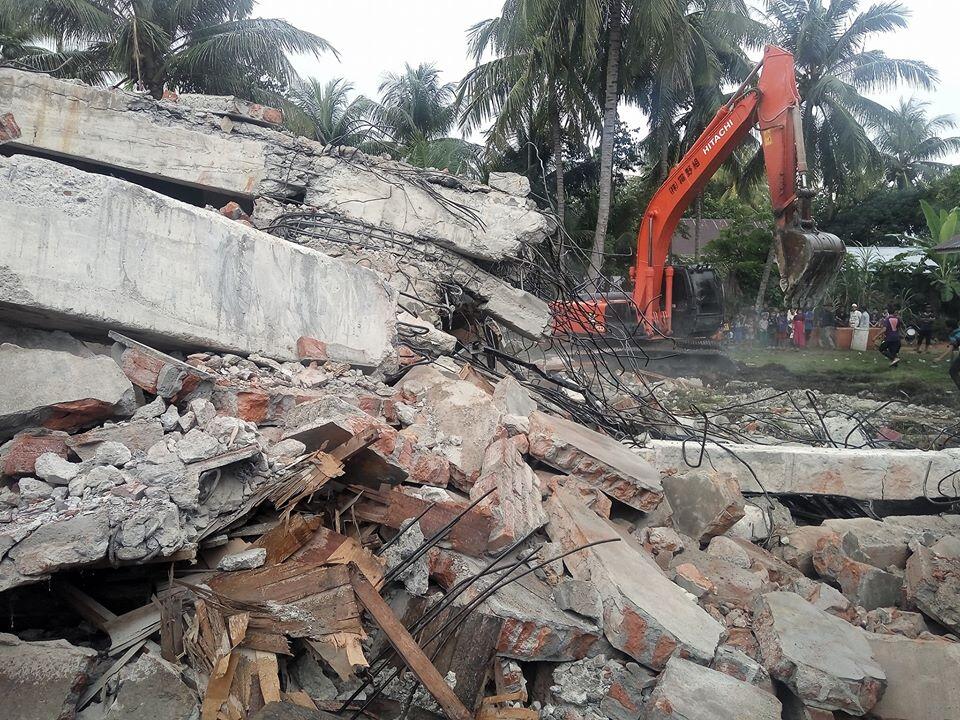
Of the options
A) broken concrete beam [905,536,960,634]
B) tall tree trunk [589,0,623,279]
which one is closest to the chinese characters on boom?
tall tree trunk [589,0,623,279]

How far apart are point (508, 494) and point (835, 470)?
343 centimetres

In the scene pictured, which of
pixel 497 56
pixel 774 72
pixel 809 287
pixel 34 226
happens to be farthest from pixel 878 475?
pixel 497 56

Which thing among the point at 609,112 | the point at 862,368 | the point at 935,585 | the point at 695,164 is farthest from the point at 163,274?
the point at 609,112

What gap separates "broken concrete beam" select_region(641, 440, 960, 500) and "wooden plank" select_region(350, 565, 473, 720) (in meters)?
3.41

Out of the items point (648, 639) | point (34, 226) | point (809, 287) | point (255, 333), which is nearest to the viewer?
point (648, 639)

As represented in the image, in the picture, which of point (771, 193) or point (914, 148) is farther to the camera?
point (914, 148)

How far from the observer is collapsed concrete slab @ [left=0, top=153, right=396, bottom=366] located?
10.0 feet

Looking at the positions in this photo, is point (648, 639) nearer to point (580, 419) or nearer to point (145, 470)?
point (145, 470)

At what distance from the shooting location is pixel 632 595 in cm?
299

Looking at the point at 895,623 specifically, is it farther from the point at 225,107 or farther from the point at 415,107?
the point at 415,107

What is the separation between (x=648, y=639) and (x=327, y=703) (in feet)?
4.18

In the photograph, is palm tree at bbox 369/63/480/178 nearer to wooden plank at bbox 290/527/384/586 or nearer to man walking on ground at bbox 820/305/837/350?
man walking on ground at bbox 820/305/837/350

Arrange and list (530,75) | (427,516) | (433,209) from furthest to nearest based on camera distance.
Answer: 1. (530,75)
2. (433,209)
3. (427,516)

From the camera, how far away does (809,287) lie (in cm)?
841
